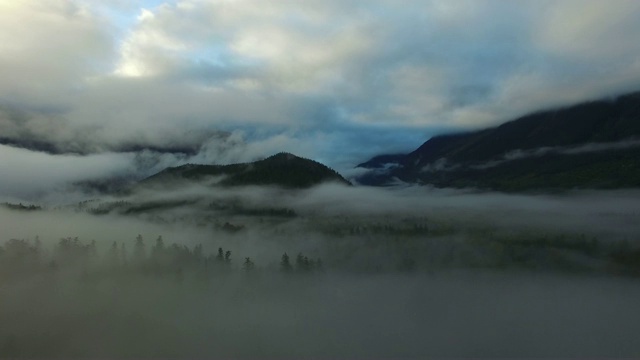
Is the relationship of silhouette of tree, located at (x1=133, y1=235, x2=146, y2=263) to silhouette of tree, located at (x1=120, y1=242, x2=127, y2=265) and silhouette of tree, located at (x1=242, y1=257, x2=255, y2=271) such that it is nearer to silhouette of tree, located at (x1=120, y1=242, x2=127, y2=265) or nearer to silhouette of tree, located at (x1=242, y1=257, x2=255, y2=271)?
silhouette of tree, located at (x1=120, y1=242, x2=127, y2=265)

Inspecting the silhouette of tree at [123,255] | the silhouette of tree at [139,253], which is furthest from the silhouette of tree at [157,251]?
the silhouette of tree at [123,255]

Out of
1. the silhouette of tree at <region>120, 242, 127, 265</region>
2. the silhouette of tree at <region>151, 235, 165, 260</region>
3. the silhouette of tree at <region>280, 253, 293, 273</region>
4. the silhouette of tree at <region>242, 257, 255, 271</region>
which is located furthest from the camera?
the silhouette of tree at <region>242, 257, 255, 271</region>

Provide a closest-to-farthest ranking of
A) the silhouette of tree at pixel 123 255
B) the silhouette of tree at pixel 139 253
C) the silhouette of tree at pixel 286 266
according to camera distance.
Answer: the silhouette of tree at pixel 123 255 < the silhouette of tree at pixel 286 266 < the silhouette of tree at pixel 139 253

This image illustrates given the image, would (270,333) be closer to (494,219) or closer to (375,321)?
(375,321)

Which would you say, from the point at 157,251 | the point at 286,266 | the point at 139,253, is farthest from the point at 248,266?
the point at 139,253

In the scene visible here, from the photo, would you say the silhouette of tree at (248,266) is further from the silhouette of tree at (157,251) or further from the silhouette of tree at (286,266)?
the silhouette of tree at (157,251)

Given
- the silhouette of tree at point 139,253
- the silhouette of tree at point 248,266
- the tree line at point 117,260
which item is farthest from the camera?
the silhouette of tree at point 248,266

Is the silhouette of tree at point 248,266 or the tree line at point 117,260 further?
the silhouette of tree at point 248,266

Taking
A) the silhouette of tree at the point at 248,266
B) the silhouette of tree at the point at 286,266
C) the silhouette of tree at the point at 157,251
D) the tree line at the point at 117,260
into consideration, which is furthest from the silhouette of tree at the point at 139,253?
the silhouette of tree at the point at 286,266

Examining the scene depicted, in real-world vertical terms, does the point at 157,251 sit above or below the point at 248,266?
above

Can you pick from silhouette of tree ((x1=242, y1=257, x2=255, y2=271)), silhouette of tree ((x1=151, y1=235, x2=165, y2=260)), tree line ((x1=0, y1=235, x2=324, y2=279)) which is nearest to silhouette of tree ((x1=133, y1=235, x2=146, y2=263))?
tree line ((x1=0, y1=235, x2=324, y2=279))

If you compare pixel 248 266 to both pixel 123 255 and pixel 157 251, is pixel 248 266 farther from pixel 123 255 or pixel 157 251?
pixel 123 255

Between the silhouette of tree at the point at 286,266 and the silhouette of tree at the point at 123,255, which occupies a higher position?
the silhouette of tree at the point at 123,255

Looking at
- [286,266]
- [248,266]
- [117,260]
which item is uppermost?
[117,260]
